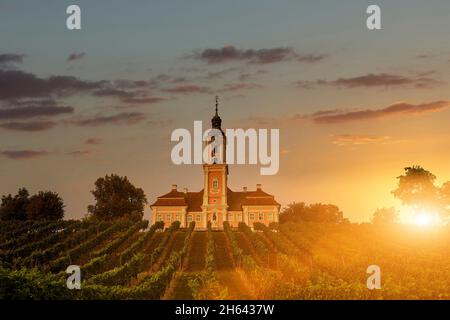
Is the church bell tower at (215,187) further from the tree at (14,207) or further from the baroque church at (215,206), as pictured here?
the tree at (14,207)

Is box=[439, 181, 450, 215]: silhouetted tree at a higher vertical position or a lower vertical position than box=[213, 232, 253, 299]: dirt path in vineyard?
higher

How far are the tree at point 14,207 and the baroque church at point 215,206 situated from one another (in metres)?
A: 25.4

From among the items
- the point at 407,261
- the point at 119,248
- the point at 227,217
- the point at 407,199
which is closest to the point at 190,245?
the point at 119,248

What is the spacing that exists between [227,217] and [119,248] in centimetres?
4313

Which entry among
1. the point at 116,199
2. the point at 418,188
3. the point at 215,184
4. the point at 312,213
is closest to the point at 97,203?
the point at 116,199

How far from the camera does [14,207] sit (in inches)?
4373

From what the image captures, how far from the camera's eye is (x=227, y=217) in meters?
108

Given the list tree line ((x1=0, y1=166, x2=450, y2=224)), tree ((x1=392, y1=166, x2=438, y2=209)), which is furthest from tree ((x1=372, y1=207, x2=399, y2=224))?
tree ((x1=392, y1=166, x2=438, y2=209))

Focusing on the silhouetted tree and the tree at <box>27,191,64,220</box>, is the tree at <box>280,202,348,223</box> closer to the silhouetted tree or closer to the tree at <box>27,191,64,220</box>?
the silhouetted tree

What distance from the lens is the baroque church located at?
106438 millimetres

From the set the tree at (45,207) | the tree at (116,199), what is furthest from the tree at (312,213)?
the tree at (45,207)

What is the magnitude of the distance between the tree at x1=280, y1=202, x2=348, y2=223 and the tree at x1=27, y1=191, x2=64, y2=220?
46210mm
